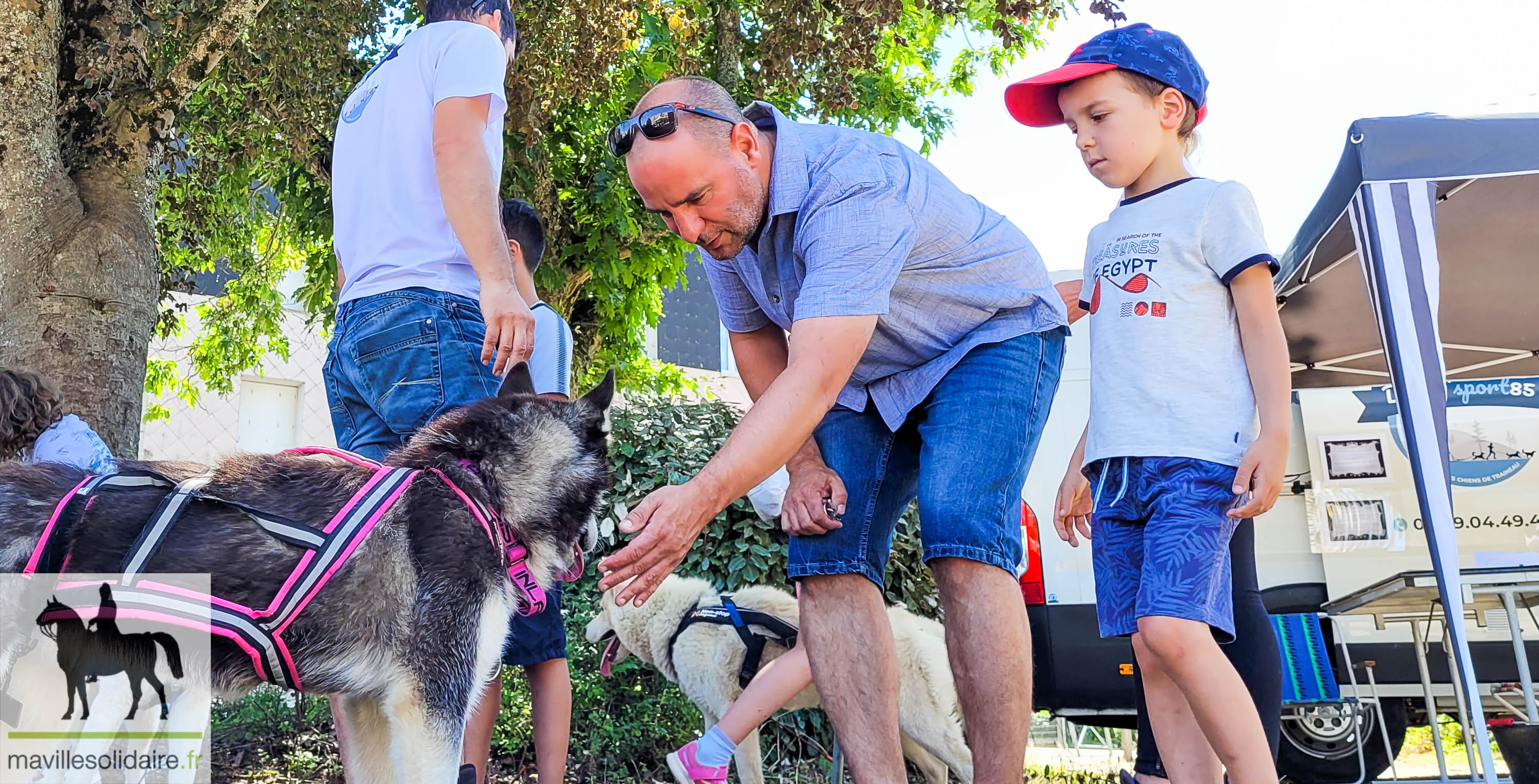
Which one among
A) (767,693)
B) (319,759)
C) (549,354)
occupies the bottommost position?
(319,759)

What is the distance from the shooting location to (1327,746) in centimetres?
607

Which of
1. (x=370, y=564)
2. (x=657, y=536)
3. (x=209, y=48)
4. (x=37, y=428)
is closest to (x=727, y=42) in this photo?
(x=209, y=48)

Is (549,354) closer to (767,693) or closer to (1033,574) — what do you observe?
(767,693)

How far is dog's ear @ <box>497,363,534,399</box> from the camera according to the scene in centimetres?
302

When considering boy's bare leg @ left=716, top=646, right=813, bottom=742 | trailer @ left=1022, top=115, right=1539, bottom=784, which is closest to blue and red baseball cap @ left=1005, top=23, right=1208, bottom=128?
trailer @ left=1022, top=115, right=1539, bottom=784

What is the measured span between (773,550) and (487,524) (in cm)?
421

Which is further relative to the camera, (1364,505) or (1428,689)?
(1364,505)

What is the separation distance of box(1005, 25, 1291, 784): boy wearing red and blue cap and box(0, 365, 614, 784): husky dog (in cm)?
163

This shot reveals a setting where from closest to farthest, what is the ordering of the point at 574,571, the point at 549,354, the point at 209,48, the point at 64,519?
the point at 64,519 < the point at 574,571 < the point at 549,354 < the point at 209,48

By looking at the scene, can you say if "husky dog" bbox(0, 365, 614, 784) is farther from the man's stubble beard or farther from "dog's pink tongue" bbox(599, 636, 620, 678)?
"dog's pink tongue" bbox(599, 636, 620, 678)

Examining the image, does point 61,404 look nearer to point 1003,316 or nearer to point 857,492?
point 857,492

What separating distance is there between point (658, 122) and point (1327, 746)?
5.61 meters

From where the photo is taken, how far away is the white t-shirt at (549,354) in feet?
12.2

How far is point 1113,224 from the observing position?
323cm
